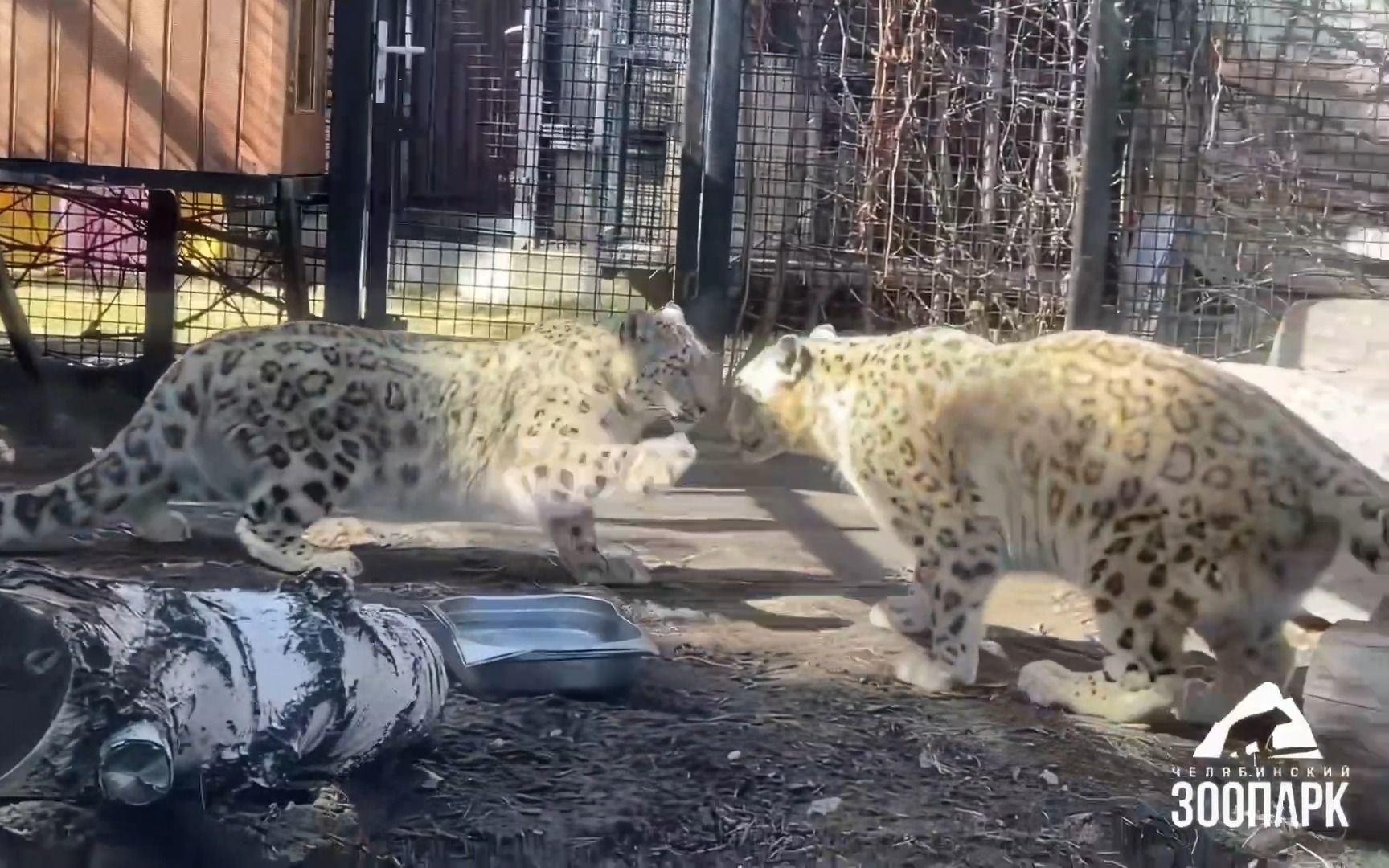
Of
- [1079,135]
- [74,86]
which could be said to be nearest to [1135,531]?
[1079,135]

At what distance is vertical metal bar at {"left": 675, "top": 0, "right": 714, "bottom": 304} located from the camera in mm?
3018

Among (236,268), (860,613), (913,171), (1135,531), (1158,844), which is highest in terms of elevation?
(913,171)

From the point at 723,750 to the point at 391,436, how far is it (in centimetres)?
94

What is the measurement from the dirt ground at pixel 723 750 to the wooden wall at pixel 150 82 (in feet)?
2.09

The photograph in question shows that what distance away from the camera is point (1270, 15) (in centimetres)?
307

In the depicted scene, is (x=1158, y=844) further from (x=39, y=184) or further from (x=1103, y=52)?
(x=39, y=184)

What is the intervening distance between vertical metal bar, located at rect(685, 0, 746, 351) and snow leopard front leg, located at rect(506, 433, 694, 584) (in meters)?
0.30

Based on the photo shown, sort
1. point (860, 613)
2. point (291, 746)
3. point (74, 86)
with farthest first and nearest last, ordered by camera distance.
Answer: point (860, 613) → point (74, 86) → point (291, 746)

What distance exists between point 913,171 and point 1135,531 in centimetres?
74

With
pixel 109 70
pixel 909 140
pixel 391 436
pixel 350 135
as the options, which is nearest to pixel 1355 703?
pixel 909 140

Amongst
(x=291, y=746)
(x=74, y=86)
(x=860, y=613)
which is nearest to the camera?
(x=291, y=746)

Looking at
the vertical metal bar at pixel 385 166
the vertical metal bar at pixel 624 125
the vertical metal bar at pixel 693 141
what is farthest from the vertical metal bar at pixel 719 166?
the vertical metal bar at pixel 385 166

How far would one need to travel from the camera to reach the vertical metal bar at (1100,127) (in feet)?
10.1

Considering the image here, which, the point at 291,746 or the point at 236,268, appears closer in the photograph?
the point at 291,746
